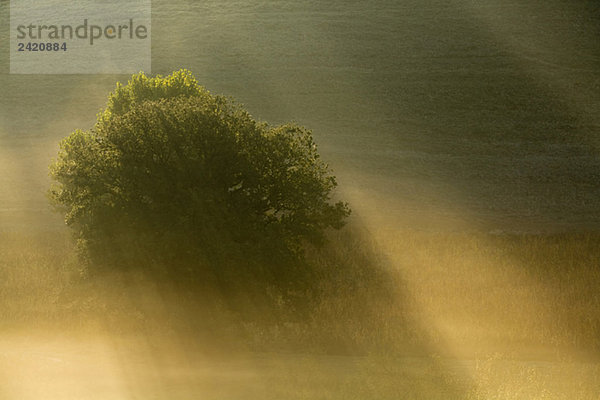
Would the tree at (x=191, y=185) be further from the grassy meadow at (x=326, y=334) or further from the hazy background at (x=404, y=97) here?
the hazy background at (x=404, y=97)

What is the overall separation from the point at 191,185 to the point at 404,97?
53104 mm

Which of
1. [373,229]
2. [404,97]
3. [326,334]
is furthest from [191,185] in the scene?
[404,97]

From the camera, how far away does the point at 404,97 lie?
72.0 m

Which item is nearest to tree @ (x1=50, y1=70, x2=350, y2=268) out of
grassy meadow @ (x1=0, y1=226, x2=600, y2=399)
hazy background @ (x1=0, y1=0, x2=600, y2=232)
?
grassy meadow @ (x1=0, y1=226, x2=600, y2=399)

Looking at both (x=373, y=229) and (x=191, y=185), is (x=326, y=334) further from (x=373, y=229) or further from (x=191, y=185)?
(x=373, y=229)

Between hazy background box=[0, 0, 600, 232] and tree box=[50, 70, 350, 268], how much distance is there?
2166 centimetres

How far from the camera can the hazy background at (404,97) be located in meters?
49.8

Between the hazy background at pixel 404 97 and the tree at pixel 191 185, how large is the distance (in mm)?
21660

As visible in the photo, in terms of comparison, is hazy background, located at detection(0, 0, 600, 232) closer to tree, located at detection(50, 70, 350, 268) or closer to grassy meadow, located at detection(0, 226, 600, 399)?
grassy meadow, located at detection(0, 226, 600, 399)

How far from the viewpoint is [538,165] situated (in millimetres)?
57625

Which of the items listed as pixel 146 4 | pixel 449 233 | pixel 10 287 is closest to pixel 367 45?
pixel 146 4

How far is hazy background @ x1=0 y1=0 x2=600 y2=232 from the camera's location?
4984 cm

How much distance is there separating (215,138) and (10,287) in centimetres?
1179

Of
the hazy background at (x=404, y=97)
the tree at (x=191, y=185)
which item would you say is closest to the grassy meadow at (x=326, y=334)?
the tree at (x=191, y=185)
